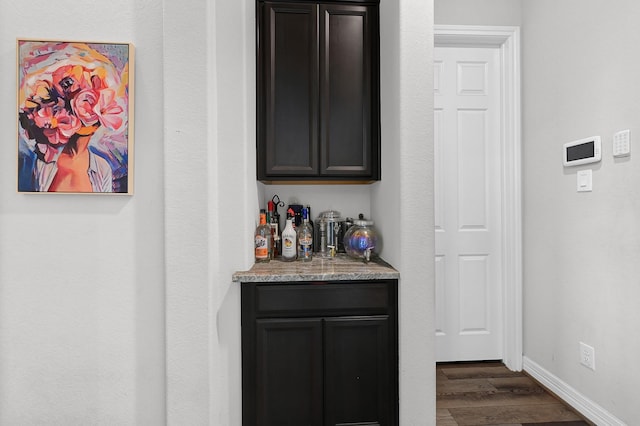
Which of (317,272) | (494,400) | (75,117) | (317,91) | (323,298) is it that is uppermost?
(317,91)

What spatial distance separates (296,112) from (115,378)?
1.60 m

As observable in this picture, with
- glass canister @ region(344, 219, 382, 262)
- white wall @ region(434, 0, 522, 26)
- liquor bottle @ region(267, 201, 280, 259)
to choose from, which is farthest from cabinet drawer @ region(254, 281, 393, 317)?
white wall @ region(434, 0, 522, 26)

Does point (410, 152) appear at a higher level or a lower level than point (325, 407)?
higher

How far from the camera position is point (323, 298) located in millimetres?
1781

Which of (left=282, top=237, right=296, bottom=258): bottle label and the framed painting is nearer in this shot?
the framed painting

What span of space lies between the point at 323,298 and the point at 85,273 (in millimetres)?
1111

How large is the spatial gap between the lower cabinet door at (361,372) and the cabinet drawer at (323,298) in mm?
60

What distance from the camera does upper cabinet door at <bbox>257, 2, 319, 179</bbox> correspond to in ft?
6.66

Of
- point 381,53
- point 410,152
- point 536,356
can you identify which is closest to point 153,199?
point 410,152

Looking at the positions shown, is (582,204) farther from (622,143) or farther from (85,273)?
(85,273)

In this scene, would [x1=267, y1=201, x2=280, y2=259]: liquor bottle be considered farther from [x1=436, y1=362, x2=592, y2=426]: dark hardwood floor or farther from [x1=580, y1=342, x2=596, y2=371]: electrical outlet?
[x1=580, y1=342, x2=596, y2=371]: electrical outlet

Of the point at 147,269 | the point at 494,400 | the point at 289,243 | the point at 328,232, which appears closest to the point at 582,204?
the point at 494,400

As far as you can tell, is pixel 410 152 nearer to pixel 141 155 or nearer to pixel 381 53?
pixel 381 53

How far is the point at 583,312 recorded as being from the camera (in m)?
2.12
